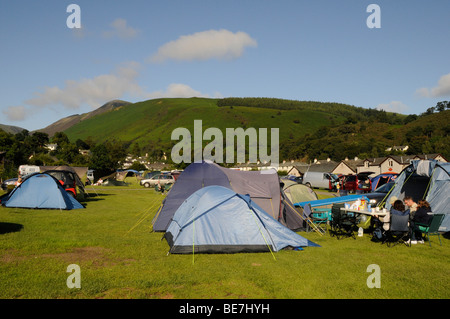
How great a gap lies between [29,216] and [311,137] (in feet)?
423

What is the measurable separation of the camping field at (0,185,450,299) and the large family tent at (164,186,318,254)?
0.30 m

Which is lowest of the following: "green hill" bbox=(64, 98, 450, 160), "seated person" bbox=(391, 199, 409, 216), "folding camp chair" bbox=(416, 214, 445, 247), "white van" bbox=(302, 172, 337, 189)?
"white van" bbox=(302, 172, 337, 189)

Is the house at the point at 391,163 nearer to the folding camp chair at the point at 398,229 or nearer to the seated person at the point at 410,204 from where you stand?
the seated person at the point at 410,204

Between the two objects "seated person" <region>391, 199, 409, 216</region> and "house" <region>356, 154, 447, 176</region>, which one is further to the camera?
"house" <region>356, 154, 447, 176</region>

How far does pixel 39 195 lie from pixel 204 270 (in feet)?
44.2

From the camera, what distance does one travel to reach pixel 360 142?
11188 centimetres

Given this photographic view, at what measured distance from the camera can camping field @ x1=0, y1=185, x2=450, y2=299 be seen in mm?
6180

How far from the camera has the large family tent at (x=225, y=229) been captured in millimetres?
8961

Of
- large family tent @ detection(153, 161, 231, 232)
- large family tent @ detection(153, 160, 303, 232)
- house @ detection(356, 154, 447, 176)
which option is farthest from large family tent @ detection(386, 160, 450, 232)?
house @ detection(356, 154, 447, 176)

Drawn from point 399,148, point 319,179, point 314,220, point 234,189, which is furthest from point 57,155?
point 399,148

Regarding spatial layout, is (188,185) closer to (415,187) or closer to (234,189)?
(234,189)

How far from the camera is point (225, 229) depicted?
30.2ft

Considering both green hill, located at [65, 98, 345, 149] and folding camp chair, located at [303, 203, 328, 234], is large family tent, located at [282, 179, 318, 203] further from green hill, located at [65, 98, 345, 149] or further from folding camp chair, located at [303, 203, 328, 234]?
green hill, located at [65, 98, 345, 149]

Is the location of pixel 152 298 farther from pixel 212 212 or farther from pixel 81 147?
pixel 81 147
